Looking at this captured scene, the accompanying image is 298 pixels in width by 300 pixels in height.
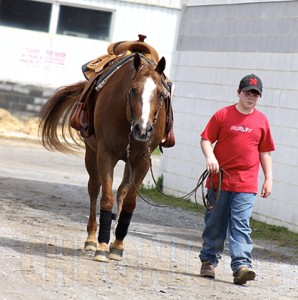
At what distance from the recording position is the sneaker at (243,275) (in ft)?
32.1

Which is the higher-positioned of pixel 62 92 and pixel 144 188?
pixel 62 92

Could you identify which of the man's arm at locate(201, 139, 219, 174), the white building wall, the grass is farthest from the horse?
the white building wall

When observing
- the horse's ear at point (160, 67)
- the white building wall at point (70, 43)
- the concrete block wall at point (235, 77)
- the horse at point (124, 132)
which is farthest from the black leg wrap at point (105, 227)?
the white building wall at point (70, 43)

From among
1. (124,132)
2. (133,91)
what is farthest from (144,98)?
(124,132)

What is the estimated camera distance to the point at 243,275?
9820mm

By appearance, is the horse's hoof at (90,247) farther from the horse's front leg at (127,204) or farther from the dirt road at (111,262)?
the horse's front leg at (127,204)

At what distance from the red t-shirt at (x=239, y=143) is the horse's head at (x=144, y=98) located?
1.81ft

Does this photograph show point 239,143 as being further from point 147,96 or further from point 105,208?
point 105,208

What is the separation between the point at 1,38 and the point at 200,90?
13.2m

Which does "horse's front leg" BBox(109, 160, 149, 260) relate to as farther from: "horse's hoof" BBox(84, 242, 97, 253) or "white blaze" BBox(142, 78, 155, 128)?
"white blaze" BBox(142, 78, 155, 128)

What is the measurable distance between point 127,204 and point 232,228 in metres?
1.30

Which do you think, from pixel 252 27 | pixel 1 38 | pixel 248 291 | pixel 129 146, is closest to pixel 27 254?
pixel 129 146

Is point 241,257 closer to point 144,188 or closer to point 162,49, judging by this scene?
point 144,188

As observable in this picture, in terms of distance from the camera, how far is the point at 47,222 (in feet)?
42.8
